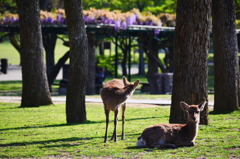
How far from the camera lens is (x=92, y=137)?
12.4m

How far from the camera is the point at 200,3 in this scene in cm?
1333

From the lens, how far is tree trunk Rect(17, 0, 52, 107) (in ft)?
69.1

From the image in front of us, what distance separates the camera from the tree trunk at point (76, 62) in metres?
15.4

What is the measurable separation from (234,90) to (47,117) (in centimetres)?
591

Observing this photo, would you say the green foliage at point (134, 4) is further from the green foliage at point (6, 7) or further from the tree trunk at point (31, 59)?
the tree trunk at point (31, 59)

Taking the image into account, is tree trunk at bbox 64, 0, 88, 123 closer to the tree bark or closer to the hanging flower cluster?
the hanging flower cluster

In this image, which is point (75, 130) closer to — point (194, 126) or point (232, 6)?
point (194, 126)

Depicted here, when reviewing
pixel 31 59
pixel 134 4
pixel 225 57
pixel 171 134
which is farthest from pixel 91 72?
pixel 134 4

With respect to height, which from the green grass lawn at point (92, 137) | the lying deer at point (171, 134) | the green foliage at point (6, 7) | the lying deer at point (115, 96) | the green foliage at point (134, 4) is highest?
the green foliage at point (134, 4)

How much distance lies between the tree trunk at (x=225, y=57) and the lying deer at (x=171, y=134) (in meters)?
6.65

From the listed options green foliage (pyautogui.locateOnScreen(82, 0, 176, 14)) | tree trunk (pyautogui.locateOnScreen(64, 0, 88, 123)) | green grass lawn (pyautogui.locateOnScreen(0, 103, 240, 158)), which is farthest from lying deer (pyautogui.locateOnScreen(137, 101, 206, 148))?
green foliage (pyautogui.locateOnScreen(82, 0, 176, 14))

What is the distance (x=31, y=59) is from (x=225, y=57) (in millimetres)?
7726

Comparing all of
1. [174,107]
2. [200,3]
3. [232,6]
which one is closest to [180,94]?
[174,107]

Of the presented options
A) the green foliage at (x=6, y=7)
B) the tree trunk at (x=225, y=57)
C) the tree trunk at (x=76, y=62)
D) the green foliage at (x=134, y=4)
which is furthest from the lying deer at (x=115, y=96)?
the green foliage at (x=134, y=4)
